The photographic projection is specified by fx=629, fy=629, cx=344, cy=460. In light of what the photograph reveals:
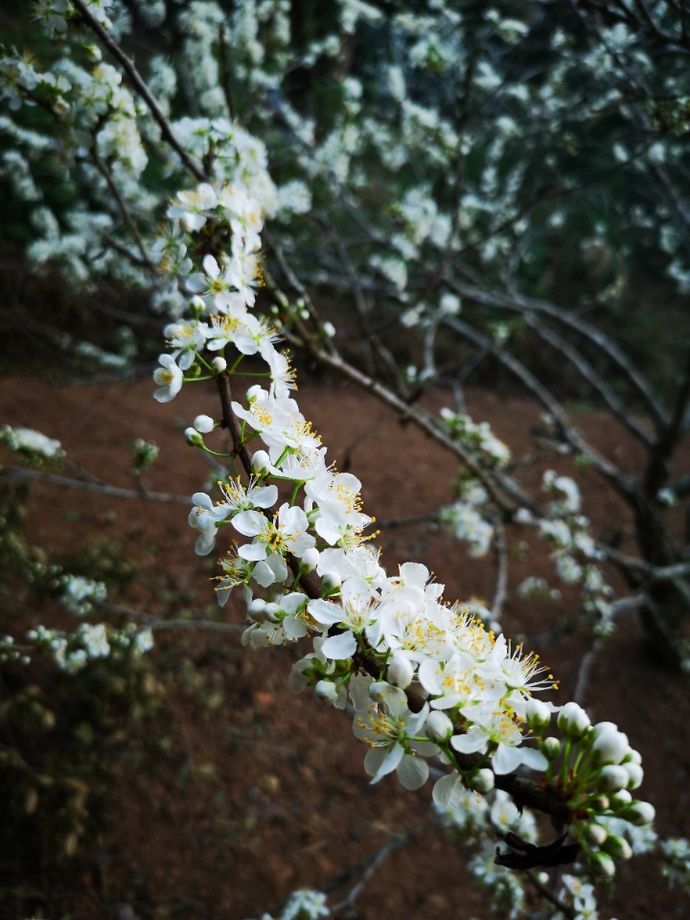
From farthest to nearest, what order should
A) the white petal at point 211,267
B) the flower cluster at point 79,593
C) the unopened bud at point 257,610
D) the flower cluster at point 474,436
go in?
the flower cluster at point 474,436
the flower cluster at point 79,593
the white petal at point 211,267
the unopened bud at point 257,610

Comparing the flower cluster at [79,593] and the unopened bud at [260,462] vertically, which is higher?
the unopened bud at [260,462]

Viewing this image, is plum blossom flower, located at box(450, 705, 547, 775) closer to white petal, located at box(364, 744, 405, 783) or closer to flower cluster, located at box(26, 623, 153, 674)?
white petal, located at box(364, 744, 405, 783)

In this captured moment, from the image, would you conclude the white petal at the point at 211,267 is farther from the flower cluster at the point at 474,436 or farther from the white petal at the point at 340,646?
the flower cluster at the point at 474,436

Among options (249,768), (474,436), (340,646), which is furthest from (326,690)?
(249,768)

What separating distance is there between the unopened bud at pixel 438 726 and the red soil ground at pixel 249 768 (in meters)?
0.92

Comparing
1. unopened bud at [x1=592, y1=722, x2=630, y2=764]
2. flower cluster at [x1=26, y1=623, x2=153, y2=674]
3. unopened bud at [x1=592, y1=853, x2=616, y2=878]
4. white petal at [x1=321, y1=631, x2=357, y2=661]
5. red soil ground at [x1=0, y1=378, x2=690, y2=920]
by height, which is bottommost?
red soil ground at [x1=0, y1=378, x2=690, y2=920]

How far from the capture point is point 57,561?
2945 millimetres

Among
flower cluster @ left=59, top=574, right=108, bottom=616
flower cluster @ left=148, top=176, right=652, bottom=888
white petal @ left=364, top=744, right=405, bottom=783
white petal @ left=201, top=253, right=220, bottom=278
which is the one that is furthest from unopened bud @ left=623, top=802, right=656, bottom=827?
flower cluster @ left=59, top=574, right=108, bottom=616

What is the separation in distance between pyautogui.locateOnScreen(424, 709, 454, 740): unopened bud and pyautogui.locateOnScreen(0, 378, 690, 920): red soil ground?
0.92 m

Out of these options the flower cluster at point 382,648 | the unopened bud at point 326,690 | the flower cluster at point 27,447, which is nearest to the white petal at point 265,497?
the flower cluster at point 382,648

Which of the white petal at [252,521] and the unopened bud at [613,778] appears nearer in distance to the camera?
the unopened bud at [613,778]

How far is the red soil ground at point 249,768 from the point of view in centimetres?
220

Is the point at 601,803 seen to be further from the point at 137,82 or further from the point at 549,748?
the point at 137,82

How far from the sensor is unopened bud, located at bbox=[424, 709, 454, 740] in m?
0.64
